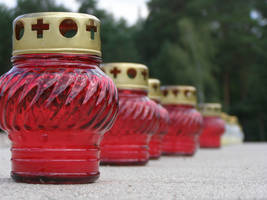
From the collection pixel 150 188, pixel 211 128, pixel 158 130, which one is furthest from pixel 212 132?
pixel 150 188

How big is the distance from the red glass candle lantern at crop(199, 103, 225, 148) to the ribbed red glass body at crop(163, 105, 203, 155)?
3.64 meters

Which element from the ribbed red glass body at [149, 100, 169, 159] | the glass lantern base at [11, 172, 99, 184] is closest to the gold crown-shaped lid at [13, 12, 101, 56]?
the glass lantern base at [11, 172, 99, 184]

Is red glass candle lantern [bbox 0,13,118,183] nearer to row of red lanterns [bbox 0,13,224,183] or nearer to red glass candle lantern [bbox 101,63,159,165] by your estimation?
row of red lanterns [bbox 0,13,224,183]

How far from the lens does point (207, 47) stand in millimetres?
31359

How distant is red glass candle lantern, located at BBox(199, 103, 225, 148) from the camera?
A: 41.0 ft

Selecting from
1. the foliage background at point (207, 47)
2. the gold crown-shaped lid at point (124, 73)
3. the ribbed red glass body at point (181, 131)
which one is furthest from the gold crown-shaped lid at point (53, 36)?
Answer: the foliage background at point (207, 47)

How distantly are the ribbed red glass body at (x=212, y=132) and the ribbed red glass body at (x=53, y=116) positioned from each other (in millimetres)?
8577

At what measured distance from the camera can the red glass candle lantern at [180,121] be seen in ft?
28.5

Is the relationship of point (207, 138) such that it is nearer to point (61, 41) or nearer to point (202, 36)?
point (61, 41)

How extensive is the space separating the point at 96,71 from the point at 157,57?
2903 cm

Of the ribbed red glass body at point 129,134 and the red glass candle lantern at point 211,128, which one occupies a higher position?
the ribbed red glass body at point 129,134

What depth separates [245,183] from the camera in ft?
14.0

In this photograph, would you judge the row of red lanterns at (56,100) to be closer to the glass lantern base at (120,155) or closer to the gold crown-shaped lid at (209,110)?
the glass lantern base at (120,155)

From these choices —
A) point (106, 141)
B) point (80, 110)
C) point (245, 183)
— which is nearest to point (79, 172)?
point (80, 110)
